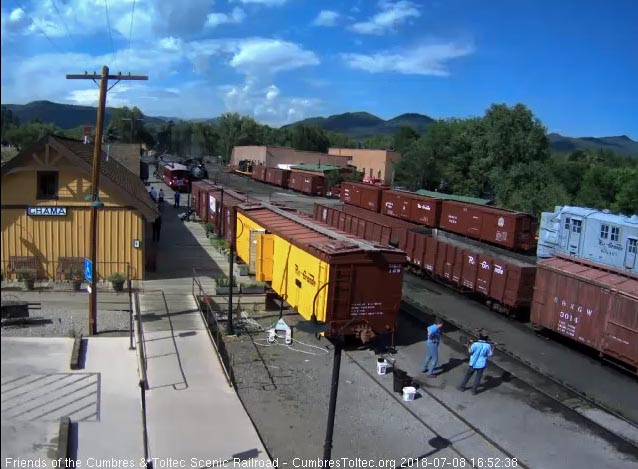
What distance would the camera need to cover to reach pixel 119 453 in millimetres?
9039

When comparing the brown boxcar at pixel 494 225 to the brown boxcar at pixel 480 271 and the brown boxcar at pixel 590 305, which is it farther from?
the brown boxcar at pixel 590 305

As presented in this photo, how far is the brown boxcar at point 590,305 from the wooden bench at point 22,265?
700 inches

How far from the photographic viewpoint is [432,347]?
14742 mm

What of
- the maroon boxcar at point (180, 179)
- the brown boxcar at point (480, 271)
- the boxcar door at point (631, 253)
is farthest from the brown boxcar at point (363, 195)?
the boxcar door at point (631, 253)

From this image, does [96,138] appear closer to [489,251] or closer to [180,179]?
[489,251]

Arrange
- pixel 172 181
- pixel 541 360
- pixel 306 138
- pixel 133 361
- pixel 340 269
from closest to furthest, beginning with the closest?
pixel 133 361 → pixel 340 269 → pixel 541 360 → pixel 172 181 → pixel 306 138

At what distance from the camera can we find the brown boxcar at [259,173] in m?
82.2

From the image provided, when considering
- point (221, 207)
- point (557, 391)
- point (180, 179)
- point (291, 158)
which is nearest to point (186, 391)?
point (557, 391)

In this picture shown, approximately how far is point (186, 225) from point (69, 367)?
1084 inches

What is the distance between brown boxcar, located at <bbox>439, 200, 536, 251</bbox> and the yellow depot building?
20.3 meters

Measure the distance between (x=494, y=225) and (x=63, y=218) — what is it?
23.4m

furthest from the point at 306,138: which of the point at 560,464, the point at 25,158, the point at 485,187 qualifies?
the point at 560,464

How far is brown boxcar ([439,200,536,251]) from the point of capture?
106 ft

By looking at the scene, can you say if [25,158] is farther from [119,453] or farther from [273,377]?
[119,453]
